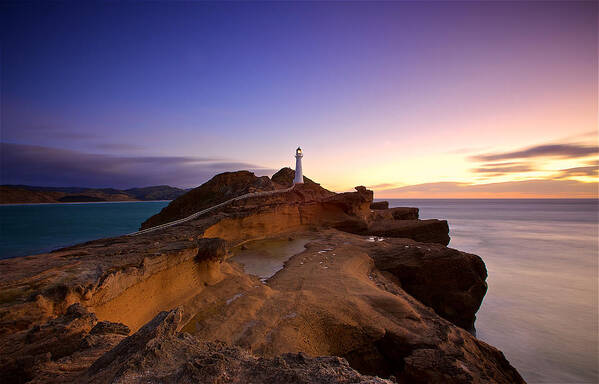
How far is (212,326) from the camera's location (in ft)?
13.1

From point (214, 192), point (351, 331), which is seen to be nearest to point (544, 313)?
point (351, 331)

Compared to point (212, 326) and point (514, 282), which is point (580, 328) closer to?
point (514, 282)

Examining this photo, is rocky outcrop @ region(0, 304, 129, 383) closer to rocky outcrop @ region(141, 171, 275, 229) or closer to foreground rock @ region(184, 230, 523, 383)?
foreground rock @ region(184, 230, 523, 383)

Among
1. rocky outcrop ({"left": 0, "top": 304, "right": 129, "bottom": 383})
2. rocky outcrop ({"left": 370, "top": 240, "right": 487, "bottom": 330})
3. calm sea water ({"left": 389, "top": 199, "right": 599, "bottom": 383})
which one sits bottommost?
calm sea water ({"left": 389, "top": 199, "right": 599, "bottom": 383})

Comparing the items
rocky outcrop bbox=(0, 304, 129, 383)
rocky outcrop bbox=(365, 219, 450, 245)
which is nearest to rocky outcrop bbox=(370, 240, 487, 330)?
rocky outcrop bbox=(365, 219, 450, 245)

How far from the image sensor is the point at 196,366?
1627 mm

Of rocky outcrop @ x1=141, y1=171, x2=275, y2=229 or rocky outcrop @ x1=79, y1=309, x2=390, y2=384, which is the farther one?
rocky outcrop @ x1=141, y1=171, x2=275, y2=229

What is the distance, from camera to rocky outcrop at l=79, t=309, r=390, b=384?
1.55m

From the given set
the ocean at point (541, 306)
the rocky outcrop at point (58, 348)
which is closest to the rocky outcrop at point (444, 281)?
the ocean at point (541, 306)

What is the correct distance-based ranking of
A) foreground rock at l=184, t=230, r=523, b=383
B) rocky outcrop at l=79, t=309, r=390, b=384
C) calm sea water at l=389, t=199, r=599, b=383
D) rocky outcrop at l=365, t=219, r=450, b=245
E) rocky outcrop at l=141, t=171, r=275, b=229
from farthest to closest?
rocky outcrop at l=141, t=171, r=275, b=229 → rocky outcrop at l=365, t=219, r=450, b=245 → calm sea water at l=389, t=199, r=599, b=383 → foreground rock at l=184, t=230, r=523, b=383 → rocky outcrop at l=79, t=309, r=390, b=384

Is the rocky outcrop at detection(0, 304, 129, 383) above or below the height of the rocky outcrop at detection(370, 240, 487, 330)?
above

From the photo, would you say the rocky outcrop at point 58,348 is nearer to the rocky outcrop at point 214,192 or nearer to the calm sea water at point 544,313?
the calm sea water at point 544,313

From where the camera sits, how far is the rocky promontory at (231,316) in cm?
175

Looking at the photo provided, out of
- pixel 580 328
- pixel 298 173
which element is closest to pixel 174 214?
pixel 298 173
